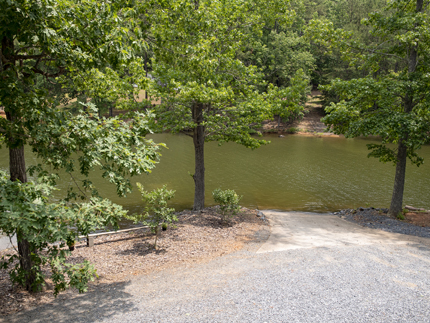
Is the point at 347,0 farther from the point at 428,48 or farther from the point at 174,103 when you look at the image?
the point at 174,103

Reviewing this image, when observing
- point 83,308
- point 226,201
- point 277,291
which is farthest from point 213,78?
point 83,308

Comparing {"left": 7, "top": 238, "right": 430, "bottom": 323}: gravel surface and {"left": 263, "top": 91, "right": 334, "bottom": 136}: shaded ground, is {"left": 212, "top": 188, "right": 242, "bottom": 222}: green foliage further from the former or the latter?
{"left": 263, "top": 91, "right": 334, "bottom": 136}: shaded ground

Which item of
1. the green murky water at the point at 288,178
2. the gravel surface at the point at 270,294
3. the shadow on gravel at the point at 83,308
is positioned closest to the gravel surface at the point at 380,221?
the green murky water at the point at 288,178

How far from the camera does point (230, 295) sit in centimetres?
561

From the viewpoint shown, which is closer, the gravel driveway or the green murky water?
the gravel driveway

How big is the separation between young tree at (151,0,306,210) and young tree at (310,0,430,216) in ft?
7.68

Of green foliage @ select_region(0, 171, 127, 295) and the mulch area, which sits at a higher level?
green foliage @ select_region(0, 171, 127, 295)

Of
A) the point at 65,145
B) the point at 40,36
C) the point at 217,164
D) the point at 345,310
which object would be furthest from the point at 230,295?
the point at 217,164

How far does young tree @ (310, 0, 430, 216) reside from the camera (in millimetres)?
9852

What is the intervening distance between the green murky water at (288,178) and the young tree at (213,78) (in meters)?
5.12

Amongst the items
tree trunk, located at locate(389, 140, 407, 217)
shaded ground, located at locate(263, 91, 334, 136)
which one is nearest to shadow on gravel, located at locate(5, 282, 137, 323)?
tree trunk, located at locate(389, 140, 407, 217)

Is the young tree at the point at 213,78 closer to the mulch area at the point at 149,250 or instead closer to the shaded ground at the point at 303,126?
the mulch area at the point at 149,250

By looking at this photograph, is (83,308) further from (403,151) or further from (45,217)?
(403,151)

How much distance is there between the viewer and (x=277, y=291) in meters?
5.76
